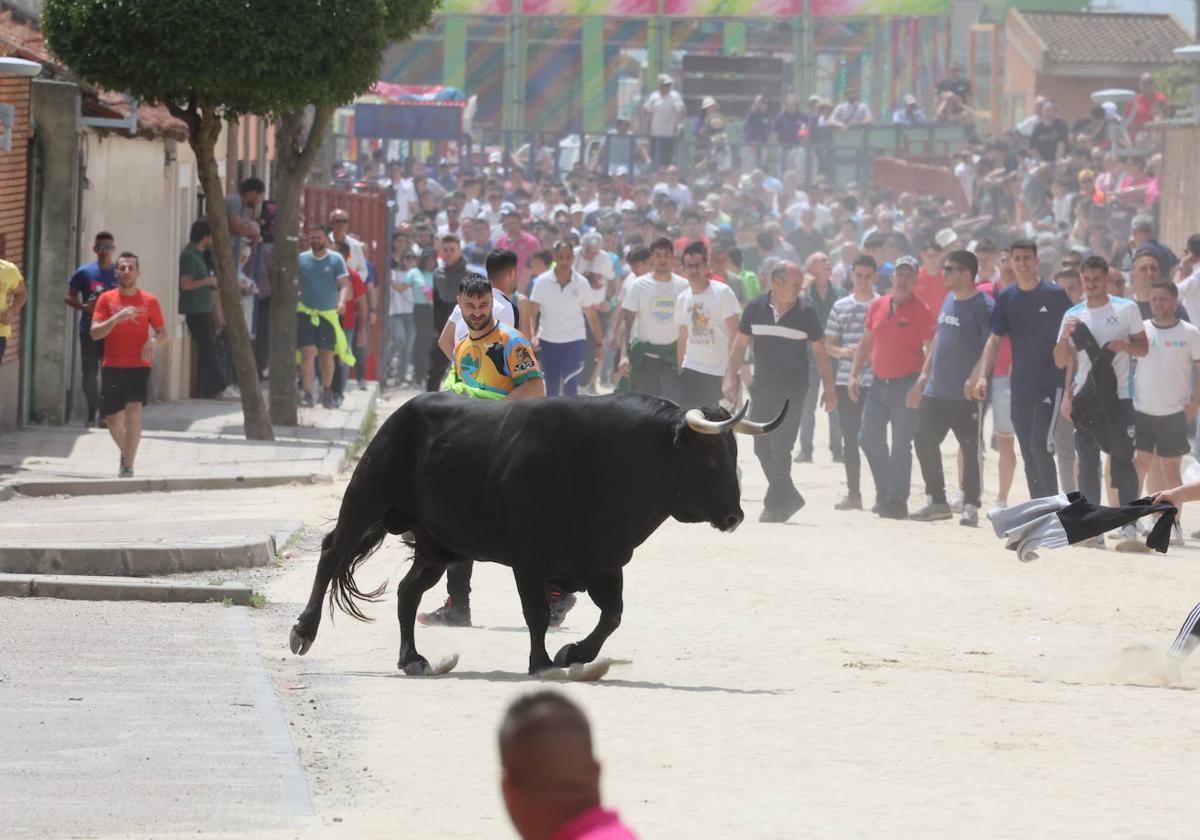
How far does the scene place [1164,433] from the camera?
48.4ft

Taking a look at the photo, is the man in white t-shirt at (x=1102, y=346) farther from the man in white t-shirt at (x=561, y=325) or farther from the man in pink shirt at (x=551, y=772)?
the man in pink shirt at (x=551, y=772)

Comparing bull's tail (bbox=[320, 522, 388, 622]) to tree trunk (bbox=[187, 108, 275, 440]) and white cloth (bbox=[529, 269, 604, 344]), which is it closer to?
white cloth (bbox=[529, 269, 604, 344])

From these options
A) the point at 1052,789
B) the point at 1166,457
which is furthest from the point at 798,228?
the point at 1052,789

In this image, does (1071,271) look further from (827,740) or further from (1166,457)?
(827,740)

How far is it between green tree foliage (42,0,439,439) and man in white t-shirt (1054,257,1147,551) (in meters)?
6.66

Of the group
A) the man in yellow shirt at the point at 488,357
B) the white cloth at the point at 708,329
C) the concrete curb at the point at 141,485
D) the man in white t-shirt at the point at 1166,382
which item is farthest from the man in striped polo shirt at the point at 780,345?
the man in yellow shirt at the point at 488,357

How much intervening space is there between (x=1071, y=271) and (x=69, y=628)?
9479 mm

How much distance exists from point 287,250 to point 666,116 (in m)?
19.4

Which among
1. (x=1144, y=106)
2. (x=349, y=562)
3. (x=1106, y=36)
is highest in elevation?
(x=1106, y=36)

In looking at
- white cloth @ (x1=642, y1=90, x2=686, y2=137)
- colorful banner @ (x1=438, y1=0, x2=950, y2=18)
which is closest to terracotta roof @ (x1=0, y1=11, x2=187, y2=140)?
white cloth @ (x1=642, y1=90, x2=686, y2=137)

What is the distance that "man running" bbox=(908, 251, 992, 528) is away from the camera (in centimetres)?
1580

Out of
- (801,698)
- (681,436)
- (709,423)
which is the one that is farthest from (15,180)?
(801,698)

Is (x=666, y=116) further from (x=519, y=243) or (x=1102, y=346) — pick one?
(x=1102, y=346)

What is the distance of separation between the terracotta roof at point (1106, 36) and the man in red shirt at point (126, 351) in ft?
122
